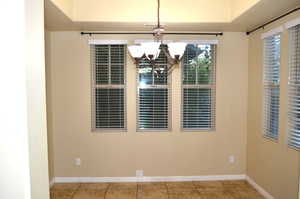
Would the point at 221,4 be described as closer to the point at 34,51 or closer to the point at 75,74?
the point at 75,74

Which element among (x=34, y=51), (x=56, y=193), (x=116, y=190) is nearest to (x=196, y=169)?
(x=116, y=190)

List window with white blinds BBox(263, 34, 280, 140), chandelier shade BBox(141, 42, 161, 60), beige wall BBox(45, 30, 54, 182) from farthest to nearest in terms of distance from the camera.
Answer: beige wall BBox(45, 30, 54, 182)
window with white blinds BBox(263, 34, 280, 140)
chandelier shade BBox(141, 42, 161, 60)

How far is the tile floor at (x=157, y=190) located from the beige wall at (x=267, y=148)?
14.7 inches

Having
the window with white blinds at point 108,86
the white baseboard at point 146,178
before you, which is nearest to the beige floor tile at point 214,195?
the white baseboard at point 146,178

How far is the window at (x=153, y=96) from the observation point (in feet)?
12.5

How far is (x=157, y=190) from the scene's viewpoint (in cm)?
354

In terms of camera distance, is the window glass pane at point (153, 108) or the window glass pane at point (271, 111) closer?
the window glass pane at point (271, 111)

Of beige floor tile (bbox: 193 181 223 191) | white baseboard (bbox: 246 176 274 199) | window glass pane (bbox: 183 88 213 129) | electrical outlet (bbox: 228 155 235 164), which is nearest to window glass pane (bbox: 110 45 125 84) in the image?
window glass pane (bbox: 183 88 213 129)

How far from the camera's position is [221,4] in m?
3.20

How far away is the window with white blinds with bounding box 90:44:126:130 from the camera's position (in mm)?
3777

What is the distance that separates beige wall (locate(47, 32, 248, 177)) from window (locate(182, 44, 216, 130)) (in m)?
0.12

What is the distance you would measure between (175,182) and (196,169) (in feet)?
1.40

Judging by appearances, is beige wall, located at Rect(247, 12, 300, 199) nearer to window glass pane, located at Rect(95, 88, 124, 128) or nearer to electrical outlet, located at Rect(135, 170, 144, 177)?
electrical outlet, located at Rect(135, 170, 144, 177)

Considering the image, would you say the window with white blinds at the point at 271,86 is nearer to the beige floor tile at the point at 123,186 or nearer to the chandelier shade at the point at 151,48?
the chandelier shade at the point at 151,48
